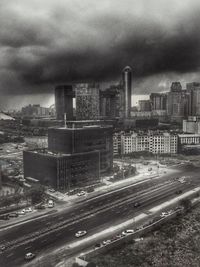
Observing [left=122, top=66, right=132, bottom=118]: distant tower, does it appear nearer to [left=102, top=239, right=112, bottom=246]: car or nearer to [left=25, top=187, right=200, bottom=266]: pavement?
[left=25, top=187, right=200, bottom=266]: pavement

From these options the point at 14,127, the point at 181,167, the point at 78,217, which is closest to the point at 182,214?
the point at 78,217

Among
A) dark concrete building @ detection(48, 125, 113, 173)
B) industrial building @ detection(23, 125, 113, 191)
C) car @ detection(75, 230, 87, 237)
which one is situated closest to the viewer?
car @ detection(75, 230, 87, 237)

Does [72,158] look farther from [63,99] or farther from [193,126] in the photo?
[63,99]

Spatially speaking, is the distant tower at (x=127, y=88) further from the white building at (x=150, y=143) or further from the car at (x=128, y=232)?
the car at (x=128, y=232)

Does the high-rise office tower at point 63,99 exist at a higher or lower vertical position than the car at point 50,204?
higher

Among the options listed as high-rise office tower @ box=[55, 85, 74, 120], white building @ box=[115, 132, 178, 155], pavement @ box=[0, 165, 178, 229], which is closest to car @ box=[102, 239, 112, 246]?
pavement @ box=[0, 165, 178, 229]

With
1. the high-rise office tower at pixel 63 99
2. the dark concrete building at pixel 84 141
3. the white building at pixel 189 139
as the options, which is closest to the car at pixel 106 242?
the dark concrete building at pixel 84 141
